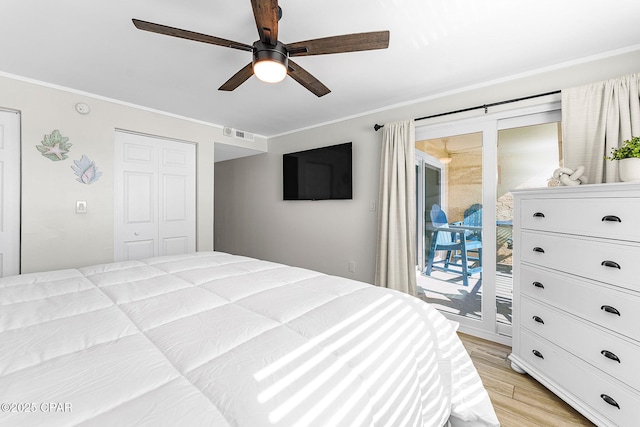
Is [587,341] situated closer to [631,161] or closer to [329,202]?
[631,161]

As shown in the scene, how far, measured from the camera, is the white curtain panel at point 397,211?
295 cm

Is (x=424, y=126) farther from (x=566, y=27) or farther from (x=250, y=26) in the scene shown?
(x=250, y=26)

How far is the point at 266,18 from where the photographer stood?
1.37m

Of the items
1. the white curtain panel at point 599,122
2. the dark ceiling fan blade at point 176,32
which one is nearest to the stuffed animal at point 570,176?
the white curtain panel at point 599,122

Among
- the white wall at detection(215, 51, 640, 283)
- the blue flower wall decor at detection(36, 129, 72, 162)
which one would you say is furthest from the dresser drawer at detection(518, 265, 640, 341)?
the blue flower wall decor at detection(36, 129, 72, 162)

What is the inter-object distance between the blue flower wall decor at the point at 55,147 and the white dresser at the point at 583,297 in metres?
4.05

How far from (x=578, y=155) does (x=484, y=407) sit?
2007 mm

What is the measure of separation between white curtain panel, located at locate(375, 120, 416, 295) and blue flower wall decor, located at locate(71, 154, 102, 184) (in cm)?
307

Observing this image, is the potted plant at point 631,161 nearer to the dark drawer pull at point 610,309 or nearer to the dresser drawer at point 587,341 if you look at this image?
the dark drawer pull at point 610,309

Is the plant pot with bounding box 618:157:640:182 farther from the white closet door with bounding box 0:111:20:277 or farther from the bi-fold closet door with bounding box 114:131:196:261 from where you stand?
the white closet door with bounding box 0:111:20:277

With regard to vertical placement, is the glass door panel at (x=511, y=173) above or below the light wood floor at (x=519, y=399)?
above

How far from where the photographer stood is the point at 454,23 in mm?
1783

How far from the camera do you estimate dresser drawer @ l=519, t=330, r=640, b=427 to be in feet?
4.54

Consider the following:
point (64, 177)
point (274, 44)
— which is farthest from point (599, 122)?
point (64, 177)
